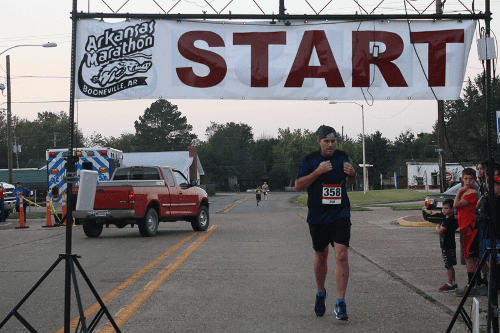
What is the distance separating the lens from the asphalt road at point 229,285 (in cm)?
586

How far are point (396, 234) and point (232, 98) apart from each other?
419 inches

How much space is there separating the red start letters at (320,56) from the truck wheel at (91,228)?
977 centimetres

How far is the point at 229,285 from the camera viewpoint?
800 centimetres

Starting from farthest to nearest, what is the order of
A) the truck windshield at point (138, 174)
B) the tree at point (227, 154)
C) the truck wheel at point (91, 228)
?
the tree at point (227, 154) → the truck windshield at point (138, 174) → the truck wheel at point (91, 228)

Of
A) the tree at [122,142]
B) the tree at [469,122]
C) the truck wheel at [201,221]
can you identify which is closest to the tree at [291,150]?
the tree at [122,142]

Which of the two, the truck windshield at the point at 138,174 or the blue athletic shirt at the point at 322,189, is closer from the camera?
the blue athletic shirt at the point at 322,189

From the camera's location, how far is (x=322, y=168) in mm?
5965

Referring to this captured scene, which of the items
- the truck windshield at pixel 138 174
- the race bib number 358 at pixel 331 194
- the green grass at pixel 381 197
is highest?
the truck windshield at pixel 138 174

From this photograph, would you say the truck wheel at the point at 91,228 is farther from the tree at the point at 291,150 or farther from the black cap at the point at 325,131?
the tree at the point at 291,150

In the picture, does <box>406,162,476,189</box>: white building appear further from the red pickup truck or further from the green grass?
the red pickup truck

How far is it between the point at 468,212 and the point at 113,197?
1024cm

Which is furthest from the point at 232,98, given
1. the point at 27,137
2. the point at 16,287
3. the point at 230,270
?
the point at 27,137

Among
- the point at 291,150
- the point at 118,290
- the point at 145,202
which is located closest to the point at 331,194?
the point at 118,290

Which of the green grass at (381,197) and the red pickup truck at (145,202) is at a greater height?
the red pickup truck at (145,202)
